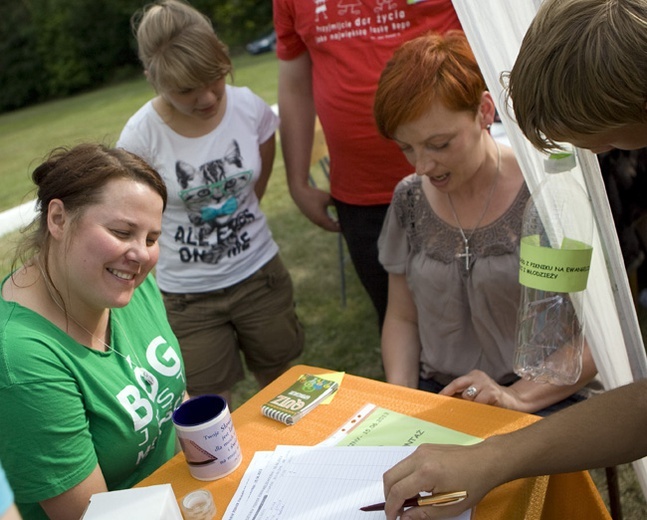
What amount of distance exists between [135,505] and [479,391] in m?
0.82

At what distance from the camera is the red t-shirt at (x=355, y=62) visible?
223 cm

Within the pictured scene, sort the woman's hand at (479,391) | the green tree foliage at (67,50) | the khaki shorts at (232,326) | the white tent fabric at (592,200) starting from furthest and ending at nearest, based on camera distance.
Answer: the green tree foliage at (67,50)
the khaki shorts at (232,326)
the woman's hand at (479,391)
the white tent fabric at (592,200)

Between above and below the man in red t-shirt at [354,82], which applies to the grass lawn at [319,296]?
below

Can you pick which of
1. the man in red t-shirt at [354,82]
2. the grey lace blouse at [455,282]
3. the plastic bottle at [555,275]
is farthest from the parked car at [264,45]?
the plastic bottle at [555,275]

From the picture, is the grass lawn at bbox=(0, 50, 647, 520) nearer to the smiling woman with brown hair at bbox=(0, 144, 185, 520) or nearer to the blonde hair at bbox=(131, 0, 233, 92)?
the smiling woman with brown hair at bbox=(0, 144, 185, 520)

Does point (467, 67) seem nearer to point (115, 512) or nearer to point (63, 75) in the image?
point (115, 512)

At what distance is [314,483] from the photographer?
1.24m

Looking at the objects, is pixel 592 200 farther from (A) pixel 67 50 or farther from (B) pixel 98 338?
(A) pixel 67 50

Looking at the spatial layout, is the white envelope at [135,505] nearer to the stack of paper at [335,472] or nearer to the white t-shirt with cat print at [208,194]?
the stack of paper at [335,472]

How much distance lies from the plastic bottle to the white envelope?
790 mm

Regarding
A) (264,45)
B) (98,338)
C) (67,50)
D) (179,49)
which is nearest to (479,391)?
(98,338)

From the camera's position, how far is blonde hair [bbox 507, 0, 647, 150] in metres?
0.99

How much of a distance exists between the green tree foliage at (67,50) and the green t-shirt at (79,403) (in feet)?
85.3

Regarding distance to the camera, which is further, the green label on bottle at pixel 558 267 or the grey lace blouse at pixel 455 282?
the grey lace blouse at pixel 455 282
